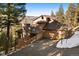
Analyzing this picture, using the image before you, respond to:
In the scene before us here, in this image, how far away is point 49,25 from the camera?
3820 millimetres

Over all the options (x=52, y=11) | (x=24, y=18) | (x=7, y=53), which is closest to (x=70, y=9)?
(x=52, y=11)

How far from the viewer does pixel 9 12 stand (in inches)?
149

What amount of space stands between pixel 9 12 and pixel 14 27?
15 centimetres

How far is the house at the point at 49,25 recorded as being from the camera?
12.5 feet

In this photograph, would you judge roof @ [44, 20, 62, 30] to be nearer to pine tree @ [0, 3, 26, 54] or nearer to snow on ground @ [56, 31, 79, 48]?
snow on ground @ [56, 31, 79, 48]

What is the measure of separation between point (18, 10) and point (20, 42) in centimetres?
31

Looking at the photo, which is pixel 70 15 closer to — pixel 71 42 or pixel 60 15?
pixel 60 15

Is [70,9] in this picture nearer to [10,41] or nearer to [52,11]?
[52,11]

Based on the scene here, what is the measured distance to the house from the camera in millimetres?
3805

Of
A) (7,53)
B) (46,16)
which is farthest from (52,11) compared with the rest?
(7,53)

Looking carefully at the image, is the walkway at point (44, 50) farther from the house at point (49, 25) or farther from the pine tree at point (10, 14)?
the pine tree at point (10, 14)

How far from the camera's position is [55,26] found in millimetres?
3811

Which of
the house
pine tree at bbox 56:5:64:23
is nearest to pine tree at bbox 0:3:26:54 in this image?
the house

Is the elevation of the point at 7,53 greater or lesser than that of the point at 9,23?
lesser
